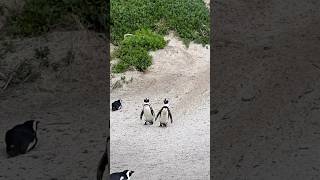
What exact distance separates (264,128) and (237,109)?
536 mm

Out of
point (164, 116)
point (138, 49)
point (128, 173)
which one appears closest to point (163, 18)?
point (138, 49)

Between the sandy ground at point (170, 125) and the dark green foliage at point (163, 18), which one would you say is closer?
the sandy ground at point (170, 125)

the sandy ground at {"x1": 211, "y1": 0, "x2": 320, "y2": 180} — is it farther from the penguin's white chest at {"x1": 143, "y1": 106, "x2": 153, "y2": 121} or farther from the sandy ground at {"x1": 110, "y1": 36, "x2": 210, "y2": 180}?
the penguin's white chest at {"x1": 143, "y1": 106, "x2": 153, "y2": 121}

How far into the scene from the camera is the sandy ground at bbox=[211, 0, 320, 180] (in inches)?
196

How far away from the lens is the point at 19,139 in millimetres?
5176

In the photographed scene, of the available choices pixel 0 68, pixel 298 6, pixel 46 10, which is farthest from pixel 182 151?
pixel 298 6

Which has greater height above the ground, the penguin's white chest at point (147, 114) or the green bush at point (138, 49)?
the green bush at point (138, 49)

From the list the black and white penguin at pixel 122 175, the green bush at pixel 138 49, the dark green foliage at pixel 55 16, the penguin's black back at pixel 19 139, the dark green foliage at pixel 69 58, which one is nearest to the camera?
the black and white penguin at pixel 122 175

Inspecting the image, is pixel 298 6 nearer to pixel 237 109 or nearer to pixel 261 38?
pixel 261 38

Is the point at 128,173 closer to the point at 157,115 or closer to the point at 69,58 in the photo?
the point at 157,115

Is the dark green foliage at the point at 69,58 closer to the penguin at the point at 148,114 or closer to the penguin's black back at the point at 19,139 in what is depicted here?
the penguin at the point at 148,114

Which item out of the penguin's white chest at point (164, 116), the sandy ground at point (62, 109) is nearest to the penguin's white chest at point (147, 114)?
the penguin's white chest at point (164, 116)

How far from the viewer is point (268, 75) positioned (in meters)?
7.09

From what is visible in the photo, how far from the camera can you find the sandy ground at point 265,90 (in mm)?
4984
